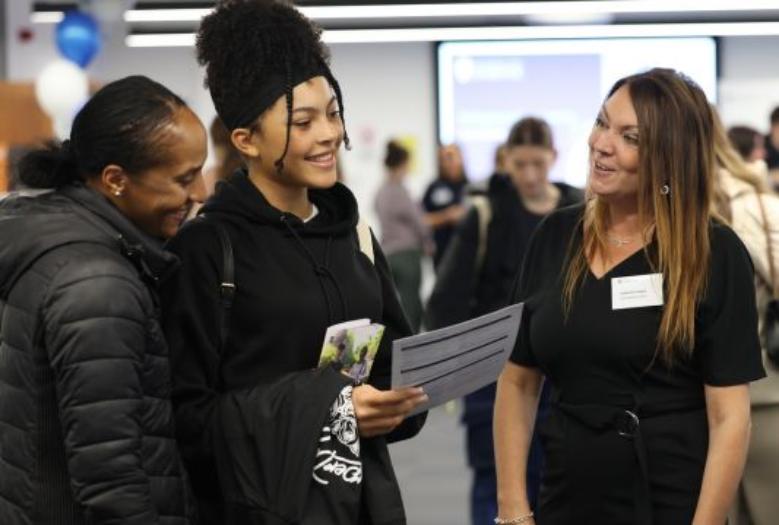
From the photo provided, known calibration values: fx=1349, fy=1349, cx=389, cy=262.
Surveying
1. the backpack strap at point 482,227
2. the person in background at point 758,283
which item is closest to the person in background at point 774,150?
the backpack strap at point 482,227

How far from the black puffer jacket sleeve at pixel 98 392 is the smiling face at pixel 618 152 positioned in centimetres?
101

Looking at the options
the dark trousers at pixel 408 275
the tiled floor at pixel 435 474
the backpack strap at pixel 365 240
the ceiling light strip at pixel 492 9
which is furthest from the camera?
the ceiling light strip at pixel 492 9

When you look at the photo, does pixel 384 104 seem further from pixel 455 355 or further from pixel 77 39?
pixel 455 355

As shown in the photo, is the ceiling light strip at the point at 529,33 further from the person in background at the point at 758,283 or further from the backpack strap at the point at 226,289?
the backpack strap at the point at 226,289

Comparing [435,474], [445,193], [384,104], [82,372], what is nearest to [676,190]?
[82,372]

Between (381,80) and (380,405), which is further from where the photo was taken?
(381,80)

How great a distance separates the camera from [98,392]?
193cm

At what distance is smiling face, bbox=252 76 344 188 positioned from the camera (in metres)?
2.26

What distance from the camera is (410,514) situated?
5.82m

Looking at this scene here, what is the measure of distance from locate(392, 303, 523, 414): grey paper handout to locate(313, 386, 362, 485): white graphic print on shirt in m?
0.09

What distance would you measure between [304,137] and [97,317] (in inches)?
20.2

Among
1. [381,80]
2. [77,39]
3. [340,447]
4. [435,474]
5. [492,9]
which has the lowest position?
[435,474]

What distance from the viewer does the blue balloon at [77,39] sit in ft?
30.7

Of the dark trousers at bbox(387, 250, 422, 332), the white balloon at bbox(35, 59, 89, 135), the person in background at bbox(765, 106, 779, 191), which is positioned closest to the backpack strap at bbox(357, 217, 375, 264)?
the white balloon at bbox(35, 59, 89, 135)
